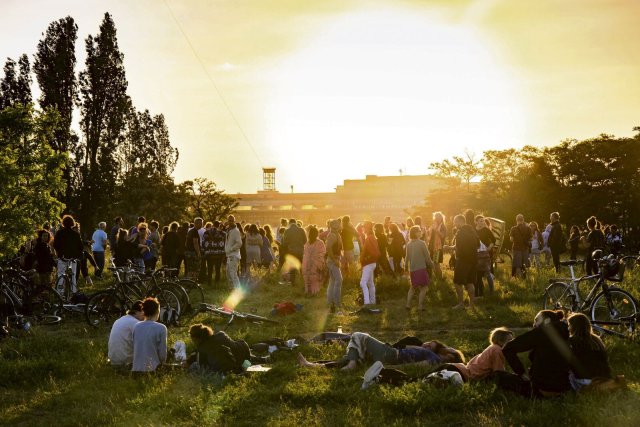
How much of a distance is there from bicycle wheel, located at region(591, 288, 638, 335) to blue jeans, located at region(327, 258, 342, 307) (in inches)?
224

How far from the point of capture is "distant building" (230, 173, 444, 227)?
341ft

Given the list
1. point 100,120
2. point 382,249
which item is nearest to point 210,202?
point 100,120

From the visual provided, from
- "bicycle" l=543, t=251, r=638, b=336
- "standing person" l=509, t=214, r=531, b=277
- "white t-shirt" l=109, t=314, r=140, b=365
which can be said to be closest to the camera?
Answer: "white t-shirt" l=109, t=314, r=140, b=365

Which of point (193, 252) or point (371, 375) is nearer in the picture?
point (371, 375)

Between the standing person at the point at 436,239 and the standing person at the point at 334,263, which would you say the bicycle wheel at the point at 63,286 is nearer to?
the standing person at the point at 334,263

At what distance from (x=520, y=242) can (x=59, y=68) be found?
28923 millimetres

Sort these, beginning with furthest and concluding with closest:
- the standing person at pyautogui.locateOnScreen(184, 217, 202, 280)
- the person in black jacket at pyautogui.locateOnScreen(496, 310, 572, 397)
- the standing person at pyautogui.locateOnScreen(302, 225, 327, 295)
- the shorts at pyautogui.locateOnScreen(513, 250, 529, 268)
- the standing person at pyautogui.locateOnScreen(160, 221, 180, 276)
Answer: the standing person at pyautogui.locateOnScreen(160, 221, 180, 276)
the standing person at pyautogui.locateOnScreen(184, 217, 202, 280)
the shorts at pyautogui.locateOnScreen(513, 250, 529, 268)
the standing person at pyautogui.locateOnScreen(302, 225, 327, 295)
the person in black jacket at pyautogui.locateOnScreen(496, 310, 572, 397)

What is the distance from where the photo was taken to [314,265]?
1722 centimetres

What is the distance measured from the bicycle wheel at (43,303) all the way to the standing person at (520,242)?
11.5 m

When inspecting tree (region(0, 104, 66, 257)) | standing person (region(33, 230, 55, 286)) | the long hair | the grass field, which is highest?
tree (region(0, 104, 66, 257))

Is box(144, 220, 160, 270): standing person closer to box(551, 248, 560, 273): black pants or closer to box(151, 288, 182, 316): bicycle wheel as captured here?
box(151, 288, 182, 316): bicycle wheel

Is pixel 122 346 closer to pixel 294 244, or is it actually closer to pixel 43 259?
pixel 43 259

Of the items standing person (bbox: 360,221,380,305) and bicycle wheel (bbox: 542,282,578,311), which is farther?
standing person (bbox: 360,221,380,305)

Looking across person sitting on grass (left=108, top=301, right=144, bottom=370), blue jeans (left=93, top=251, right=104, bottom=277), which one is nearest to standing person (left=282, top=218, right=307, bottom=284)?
blue jeans (left=93, top=251, right=104, bottom=277)
